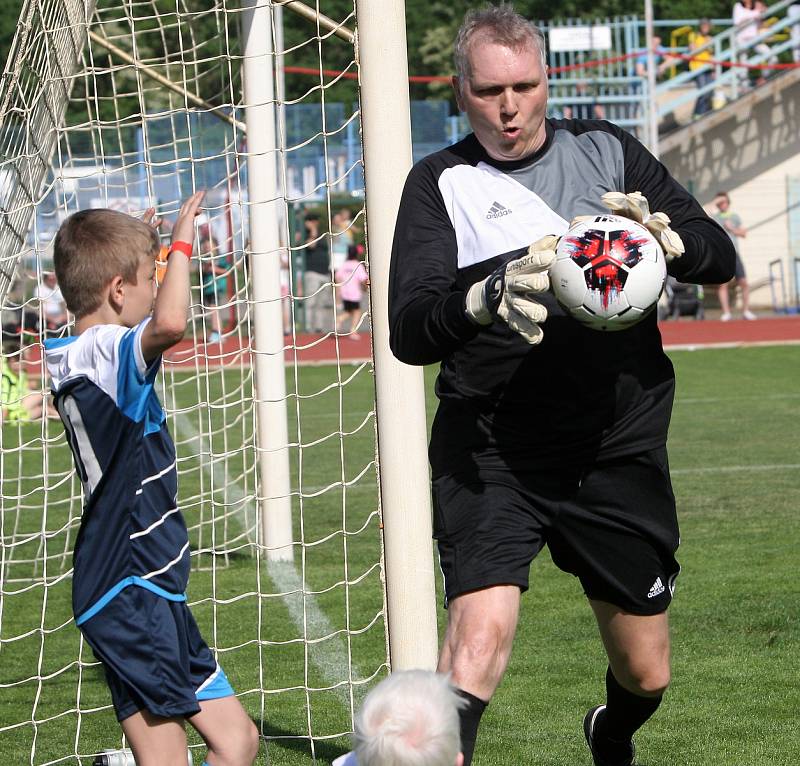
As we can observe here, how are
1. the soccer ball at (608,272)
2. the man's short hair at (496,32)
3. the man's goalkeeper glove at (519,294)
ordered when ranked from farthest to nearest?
the man's short hair at (496,32) < the soccer ball at (608,272) < the man's goalkeeper glove at (519,294)

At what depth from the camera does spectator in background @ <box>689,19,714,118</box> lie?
30.7 meters

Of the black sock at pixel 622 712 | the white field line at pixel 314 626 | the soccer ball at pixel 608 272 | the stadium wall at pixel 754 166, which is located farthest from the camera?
the stadium wall at pixel 754 166

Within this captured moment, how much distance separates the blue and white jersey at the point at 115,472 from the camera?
11.1 ft

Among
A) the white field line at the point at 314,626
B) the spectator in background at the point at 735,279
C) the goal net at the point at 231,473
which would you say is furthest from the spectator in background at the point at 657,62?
the white field line at the point at 314,626

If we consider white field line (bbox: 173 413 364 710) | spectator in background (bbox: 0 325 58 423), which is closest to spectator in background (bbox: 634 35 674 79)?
spectator in background (bbox: 0 325 58 423)

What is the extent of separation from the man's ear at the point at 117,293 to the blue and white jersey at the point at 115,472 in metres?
0.08

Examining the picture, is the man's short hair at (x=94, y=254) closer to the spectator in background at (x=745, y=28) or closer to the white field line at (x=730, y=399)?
the white field line at (x=730, y=399)

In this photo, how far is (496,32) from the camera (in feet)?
11.5

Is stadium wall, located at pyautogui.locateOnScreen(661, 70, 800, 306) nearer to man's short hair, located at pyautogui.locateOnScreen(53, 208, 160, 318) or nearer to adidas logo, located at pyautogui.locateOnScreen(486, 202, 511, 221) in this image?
adidas logo, located at pyautogui.locateOnScreen(486, 202, 511, 221)

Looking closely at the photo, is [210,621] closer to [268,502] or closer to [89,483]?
[268,502]

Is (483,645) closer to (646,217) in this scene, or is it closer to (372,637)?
(646,217)

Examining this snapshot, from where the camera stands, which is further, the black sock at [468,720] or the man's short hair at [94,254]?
the man's short hair at [94,254]

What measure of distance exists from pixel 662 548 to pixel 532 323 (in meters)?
0.90

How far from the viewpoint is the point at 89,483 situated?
136 inches
